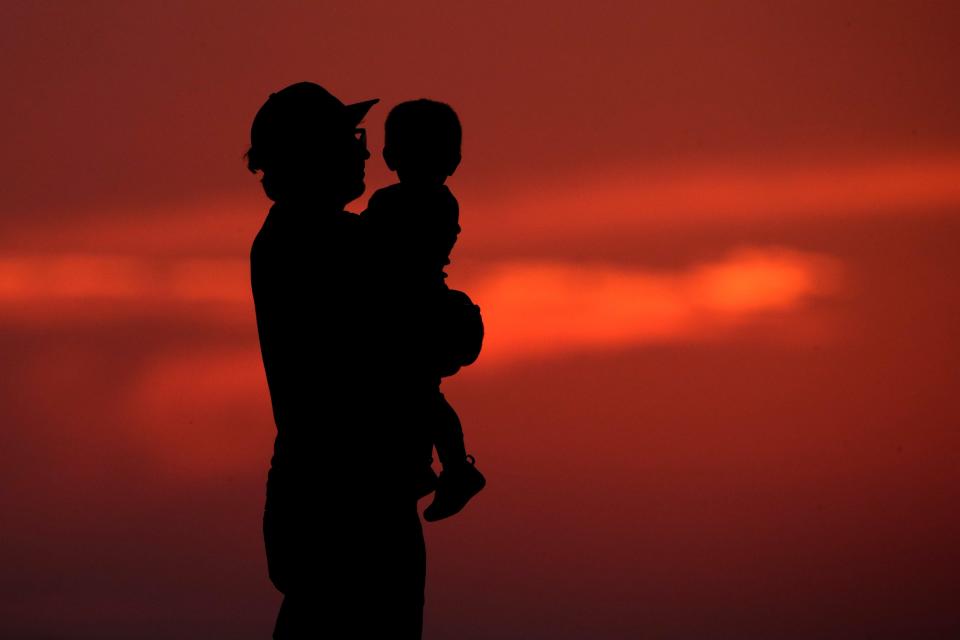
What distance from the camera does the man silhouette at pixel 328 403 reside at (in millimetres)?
1711

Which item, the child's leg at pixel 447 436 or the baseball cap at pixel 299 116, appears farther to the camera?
the child's leg at pixel 447 436

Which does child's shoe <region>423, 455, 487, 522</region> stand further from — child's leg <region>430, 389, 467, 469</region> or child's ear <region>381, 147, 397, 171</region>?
child's ear <region>381, 147, 397, 171</region>

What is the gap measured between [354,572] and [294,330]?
1.33ft

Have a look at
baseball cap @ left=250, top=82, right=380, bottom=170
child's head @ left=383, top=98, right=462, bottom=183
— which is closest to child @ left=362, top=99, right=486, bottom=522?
child's head @ left=383, top=98, right=462, bottom=183

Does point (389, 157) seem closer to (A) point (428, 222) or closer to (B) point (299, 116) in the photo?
(A) point (428, 222)

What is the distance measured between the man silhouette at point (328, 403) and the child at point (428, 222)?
171 millimetres

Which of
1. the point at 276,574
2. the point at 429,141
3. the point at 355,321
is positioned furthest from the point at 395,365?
the point at 429,141

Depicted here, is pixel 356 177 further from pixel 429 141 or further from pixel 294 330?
pixel 429 141

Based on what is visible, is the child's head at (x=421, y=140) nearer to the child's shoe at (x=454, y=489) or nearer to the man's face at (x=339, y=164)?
the man's face at (x=339, y=164)

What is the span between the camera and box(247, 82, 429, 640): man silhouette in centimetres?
171

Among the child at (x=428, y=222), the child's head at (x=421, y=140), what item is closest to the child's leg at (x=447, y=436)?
the child at (x=428, y=222)

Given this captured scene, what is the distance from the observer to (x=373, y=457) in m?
1.74

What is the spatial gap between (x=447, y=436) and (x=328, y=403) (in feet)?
1.56

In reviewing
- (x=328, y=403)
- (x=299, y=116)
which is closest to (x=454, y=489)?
Answer: (x=328, y=403)
